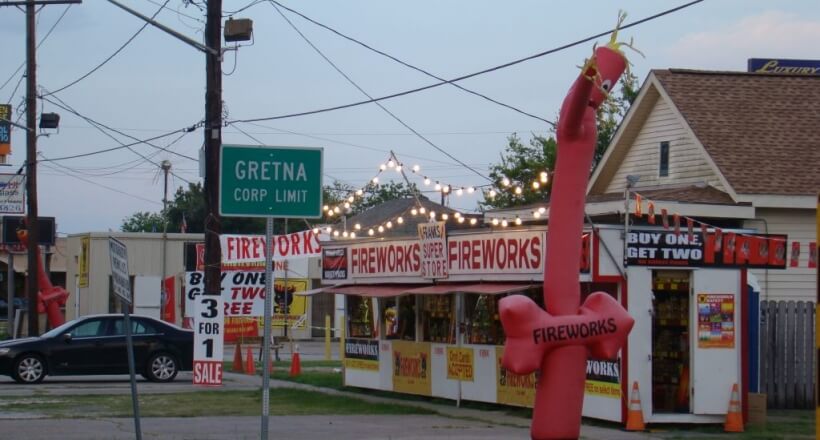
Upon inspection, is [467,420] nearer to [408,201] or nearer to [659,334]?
[659,334]

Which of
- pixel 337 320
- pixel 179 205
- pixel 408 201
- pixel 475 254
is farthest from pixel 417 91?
pixel 179 205

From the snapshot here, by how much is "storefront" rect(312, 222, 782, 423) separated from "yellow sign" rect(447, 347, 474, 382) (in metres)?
0.02

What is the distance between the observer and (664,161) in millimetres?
28703

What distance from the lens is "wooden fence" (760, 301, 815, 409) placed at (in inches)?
891

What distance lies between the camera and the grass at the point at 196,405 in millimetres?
20859

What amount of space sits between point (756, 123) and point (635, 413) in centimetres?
1109

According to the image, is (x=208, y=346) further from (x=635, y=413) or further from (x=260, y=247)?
(x=260, y=247)

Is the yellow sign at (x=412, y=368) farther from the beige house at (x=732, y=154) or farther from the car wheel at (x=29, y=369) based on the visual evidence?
the car wheel at (x=29, y=369)

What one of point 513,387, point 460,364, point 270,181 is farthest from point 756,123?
point 270,181

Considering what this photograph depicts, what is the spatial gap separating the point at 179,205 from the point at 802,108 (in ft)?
203

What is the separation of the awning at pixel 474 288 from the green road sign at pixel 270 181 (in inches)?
358

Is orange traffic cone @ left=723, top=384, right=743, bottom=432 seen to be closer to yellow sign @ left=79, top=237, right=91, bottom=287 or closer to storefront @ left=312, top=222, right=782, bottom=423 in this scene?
storefront @ left=312, top=222, right=782, bottom=423

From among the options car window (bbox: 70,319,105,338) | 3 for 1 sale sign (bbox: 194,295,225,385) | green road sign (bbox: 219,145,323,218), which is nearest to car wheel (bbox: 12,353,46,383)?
car window (bbox: 70,319,105,338)

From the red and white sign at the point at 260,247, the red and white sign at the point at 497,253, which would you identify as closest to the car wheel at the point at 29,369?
the red and white sign at the point at 260,247
